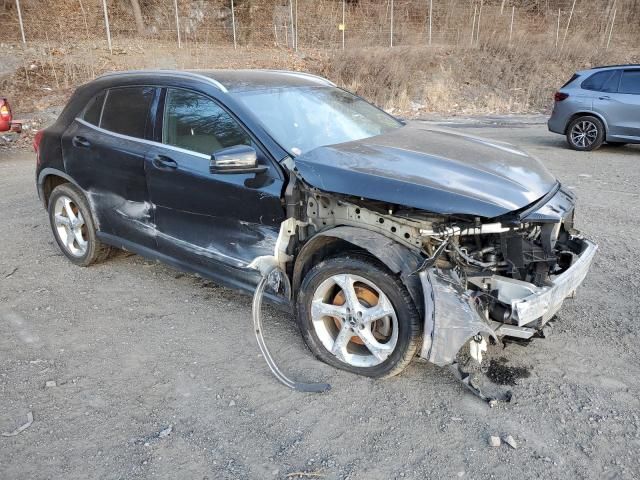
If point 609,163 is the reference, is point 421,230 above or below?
above

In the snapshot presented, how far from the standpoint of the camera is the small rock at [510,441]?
2.70 metres

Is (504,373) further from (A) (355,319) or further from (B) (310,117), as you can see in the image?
(B) (310,117)

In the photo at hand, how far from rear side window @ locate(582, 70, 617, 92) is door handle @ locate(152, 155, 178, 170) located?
9170 mm

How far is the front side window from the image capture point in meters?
3.67

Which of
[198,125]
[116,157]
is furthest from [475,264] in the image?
[116,157]

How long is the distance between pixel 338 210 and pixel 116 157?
2066 millimetres

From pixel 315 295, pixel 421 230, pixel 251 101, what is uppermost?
pixel 251 101

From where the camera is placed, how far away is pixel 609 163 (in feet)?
30.1

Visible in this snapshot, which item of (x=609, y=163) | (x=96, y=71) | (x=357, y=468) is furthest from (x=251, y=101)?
(x=96, y=71)

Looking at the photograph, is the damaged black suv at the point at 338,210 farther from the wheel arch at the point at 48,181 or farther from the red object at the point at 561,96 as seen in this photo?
the red object at the point at 561,96

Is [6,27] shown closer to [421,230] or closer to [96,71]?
[96,71]

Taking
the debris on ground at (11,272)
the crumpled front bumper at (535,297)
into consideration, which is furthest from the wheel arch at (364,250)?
the debris on ground at (11,272)

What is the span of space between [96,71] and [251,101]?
1542 cm

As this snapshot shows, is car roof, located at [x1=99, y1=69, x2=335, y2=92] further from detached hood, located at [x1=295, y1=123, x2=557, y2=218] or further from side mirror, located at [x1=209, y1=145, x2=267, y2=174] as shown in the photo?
detached hood, located at [x1=295, y1=123, x2=557, y2=218]
